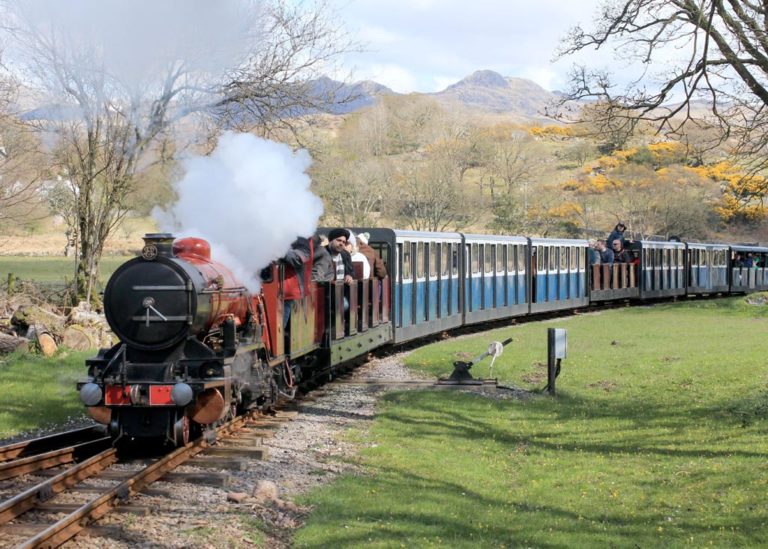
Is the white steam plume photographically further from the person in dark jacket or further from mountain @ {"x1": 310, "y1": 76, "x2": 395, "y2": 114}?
the person in dark jacket

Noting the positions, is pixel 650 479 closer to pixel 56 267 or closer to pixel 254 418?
pixel 254 418

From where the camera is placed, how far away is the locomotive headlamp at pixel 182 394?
8.96 metres

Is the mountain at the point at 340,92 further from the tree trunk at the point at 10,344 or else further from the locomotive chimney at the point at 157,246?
the locomotive chimney at the point at 157,246

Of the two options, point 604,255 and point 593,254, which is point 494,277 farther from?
point 604,255

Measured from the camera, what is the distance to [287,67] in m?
19.7

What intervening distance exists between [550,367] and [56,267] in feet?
112

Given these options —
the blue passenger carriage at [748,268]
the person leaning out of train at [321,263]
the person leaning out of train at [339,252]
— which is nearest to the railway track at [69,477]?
the person leaning out of train at [321,263]

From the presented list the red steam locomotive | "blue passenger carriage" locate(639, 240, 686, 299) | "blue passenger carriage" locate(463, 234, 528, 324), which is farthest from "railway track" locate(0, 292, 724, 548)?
"blue passenger carriage" locate(639, 240, 686, 299)

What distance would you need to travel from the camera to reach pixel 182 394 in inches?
354

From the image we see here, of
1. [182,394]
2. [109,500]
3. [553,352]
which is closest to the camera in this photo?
[109,500]

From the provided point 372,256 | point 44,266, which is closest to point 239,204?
point 372,256

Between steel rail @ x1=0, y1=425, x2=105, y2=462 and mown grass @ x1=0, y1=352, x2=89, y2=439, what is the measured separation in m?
1.12

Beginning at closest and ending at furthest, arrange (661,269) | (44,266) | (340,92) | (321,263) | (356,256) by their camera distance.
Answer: (321,263), (356,256), (340,92), (661,269), (44,266)

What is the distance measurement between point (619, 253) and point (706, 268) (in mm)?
9185
